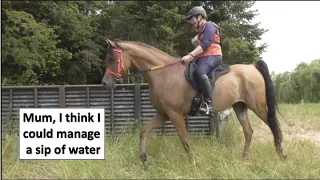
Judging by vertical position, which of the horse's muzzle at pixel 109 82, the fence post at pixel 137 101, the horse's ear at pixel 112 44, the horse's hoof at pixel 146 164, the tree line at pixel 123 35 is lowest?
the horse's hoof at pixel 146 164

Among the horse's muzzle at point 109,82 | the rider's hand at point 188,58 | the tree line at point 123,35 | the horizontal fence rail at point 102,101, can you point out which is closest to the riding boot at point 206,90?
the rider's hand at point 188,58

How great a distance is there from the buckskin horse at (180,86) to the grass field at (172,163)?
27cm

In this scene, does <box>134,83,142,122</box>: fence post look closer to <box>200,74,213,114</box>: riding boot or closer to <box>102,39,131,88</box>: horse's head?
<box>102,39,131,88</box>: horse's head

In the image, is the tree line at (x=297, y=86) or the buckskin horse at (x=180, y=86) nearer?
the buckskin horse at (x=180, y=86)

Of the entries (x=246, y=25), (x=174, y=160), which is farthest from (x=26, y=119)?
(x=246, y=25)

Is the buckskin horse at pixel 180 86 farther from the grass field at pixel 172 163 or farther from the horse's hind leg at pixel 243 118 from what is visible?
the grass field at pixel 172 163

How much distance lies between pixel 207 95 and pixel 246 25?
48.6 feet

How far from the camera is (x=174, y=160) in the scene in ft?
18.8

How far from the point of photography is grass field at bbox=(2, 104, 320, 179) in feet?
17.0

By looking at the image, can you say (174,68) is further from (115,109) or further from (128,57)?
(115,109)

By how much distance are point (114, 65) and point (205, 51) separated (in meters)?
1.53

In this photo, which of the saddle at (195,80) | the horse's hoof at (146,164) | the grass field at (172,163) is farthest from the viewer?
the saddle at (195,80)

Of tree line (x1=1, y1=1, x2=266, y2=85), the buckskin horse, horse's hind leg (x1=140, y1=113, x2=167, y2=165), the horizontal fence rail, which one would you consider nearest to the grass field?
horse's hind leg (x1=140, y1=113, x2=167, y2=165)

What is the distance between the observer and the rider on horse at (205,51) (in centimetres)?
594
